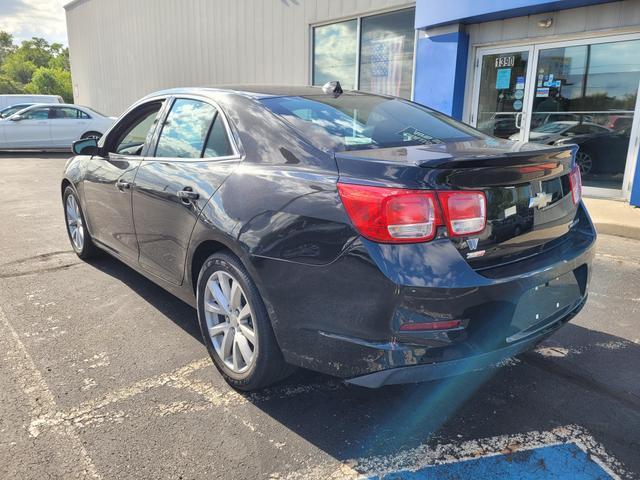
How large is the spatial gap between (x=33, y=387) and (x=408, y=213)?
223 centimetres

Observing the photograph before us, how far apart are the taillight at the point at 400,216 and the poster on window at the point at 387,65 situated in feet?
28.0

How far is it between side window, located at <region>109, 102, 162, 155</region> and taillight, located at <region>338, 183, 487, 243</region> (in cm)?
221

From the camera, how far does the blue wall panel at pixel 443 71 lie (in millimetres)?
8672

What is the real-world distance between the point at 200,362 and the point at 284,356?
0.86 meters

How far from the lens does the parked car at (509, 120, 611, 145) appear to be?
7.84 meters

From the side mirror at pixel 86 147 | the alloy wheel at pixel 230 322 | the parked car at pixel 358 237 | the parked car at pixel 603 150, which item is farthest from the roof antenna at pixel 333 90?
the parked car at pixel 603 150

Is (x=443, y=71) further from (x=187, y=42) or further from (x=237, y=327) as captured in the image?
(x=187, y=42)

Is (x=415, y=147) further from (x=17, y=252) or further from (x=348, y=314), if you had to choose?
(x=17, y=252)

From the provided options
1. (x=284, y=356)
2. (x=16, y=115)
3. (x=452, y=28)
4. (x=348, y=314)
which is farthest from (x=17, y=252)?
(x=16, y=115)

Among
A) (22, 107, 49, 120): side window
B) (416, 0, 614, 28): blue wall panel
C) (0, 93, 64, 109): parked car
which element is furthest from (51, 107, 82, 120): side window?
(416, 0, 614, 28): blue wall panel

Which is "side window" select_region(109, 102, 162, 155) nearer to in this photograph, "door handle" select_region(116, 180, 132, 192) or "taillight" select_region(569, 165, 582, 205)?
"door handle" select_region(116, 180, 132, 192)

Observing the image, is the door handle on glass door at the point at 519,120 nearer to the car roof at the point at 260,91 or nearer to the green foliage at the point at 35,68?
the car roof at the point at 260,91

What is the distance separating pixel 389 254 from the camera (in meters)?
2.01

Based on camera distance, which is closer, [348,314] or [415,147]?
[348,314]
